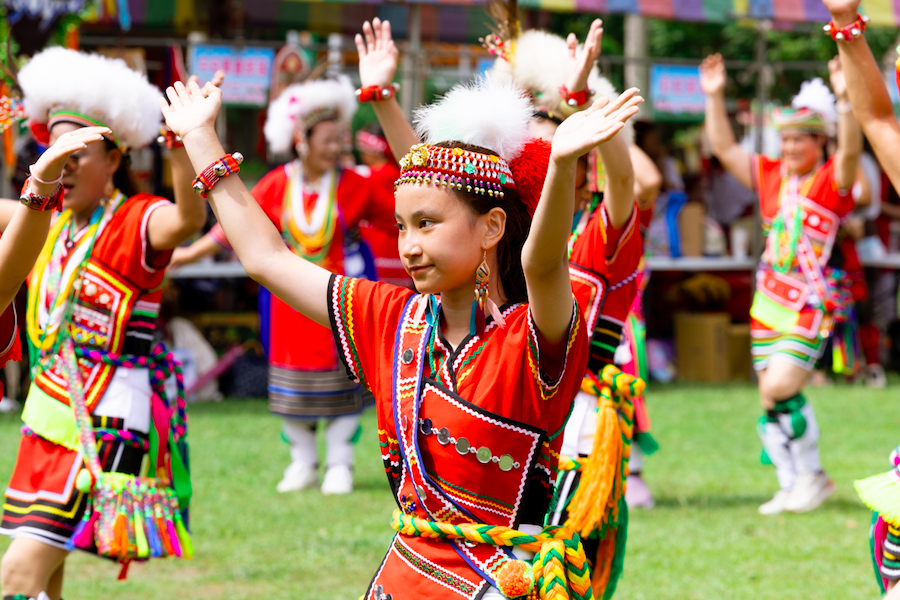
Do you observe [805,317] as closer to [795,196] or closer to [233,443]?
[795,196]

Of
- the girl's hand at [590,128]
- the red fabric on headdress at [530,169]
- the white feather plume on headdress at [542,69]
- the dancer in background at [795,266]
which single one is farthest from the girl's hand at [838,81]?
the girl's hand at [590,128]

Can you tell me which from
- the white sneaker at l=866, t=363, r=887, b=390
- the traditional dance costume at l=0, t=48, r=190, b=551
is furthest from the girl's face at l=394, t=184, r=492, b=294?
the white sneaker at l=866, t=363, r=887, b=390

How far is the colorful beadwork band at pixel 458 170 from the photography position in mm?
2152

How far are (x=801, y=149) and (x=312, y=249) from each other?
2.71 meters

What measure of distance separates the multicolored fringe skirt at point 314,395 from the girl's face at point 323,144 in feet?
3.88

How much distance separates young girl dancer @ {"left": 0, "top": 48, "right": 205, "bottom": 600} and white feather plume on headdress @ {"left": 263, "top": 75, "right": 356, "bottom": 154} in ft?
9.04

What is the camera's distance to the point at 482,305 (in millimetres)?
2205

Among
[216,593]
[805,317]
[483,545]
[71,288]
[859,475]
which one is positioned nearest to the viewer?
[483,545]

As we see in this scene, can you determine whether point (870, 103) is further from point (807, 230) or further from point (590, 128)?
point (807, 230)

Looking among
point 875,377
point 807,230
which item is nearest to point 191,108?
point 807,230

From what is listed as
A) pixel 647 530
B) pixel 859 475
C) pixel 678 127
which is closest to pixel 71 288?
pixel 647 530

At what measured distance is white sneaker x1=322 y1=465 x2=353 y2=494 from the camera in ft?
19.6

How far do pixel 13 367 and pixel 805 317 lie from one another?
5.30 meters

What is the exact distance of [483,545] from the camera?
216 centimetres
